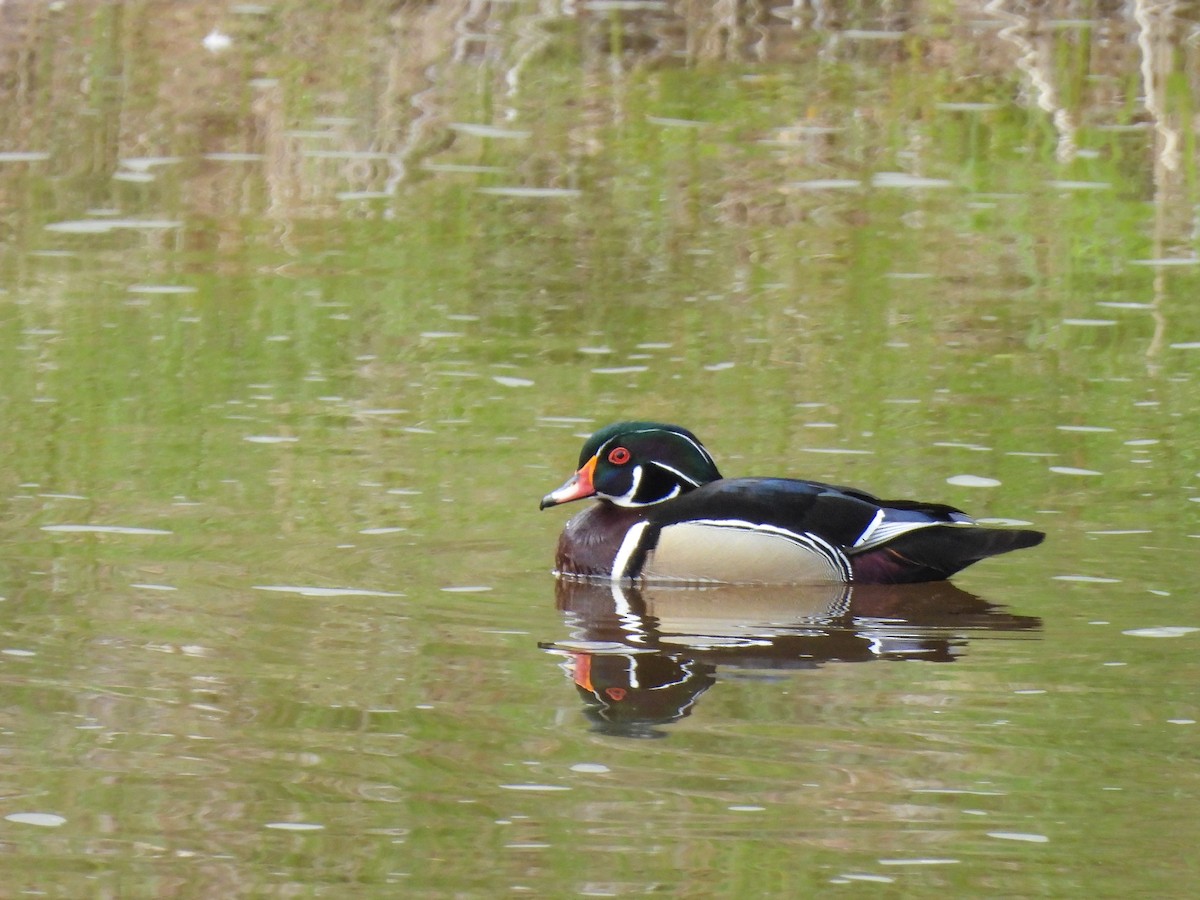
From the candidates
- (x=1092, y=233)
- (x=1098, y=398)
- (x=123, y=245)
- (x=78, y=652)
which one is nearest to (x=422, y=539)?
(x=78, y=652)

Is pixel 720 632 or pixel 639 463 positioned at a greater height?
pixel 639 463

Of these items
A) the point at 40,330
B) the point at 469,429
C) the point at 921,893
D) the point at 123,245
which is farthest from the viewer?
the point at 123,245

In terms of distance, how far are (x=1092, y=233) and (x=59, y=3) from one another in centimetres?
974

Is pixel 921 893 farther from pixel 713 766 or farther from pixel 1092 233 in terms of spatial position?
pixel 1092 233

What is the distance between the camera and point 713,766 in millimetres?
6461

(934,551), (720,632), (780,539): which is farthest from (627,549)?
(934,551)

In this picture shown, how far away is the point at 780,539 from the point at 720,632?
2.44 feet

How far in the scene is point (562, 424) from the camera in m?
10.5

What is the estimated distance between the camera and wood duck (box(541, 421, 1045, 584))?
8.68 meters

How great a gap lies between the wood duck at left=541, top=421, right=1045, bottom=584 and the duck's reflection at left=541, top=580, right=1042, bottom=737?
70 millimetres

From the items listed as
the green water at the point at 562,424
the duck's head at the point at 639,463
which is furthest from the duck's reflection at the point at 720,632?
the duck's head at the point at 639,463

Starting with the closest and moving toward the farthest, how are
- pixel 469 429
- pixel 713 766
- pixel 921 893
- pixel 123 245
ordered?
1. pixel 921 893
2. pixel 713 766
3. pixel 469 429
4. pixel 123 245

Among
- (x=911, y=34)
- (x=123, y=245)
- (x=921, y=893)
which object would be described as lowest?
(x=921, y=893)

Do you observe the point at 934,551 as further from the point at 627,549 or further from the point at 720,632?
the point at 627,549
